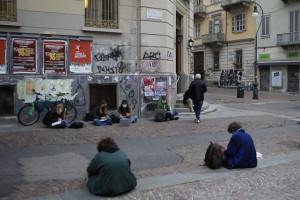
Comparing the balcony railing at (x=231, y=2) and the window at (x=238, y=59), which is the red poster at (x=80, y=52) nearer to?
the balcony railing at (x=231, y=2)

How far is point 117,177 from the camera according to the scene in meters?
5.17

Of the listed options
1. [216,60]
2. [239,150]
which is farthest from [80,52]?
[216,60]

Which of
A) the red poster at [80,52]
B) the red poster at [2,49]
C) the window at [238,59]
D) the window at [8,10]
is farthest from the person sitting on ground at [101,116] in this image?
the window at [238,59]

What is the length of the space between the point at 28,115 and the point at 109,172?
7.44 meters

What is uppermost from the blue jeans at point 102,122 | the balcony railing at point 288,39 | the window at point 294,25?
the window at point 294,25

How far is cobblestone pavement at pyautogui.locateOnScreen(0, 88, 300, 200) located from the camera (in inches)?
215

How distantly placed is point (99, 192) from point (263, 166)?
3691 mm

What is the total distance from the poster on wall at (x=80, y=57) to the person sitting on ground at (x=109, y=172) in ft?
25.6

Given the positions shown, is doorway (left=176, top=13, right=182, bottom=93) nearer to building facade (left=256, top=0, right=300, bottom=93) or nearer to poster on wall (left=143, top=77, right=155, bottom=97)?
poster on wall (left=143, top=77, right=155, bottom=97)

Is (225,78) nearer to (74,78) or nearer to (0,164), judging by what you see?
(74,78)

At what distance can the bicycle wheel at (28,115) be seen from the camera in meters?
11.5

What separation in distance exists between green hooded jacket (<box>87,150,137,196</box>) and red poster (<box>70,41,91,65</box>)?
26.1ft

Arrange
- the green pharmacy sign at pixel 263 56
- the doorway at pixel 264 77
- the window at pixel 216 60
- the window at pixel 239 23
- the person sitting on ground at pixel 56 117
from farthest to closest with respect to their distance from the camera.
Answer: the window at pixel 216 60
the window at pixel 239 23
the doorway at pixel 264 77
the green pharmacy sign at pixel 263 56
the person sitting on ground at pixel 56 117

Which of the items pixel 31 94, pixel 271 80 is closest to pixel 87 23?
pixel 31 94
